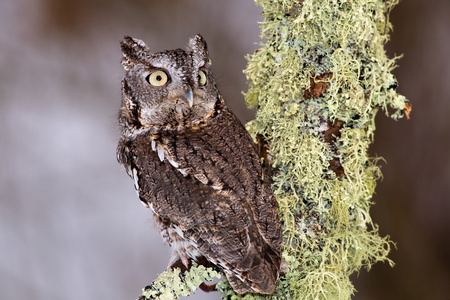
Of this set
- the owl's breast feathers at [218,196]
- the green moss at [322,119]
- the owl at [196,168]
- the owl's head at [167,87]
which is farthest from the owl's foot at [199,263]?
the owl's head at [167,87]

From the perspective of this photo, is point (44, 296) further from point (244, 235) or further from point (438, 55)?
point (438, 55)

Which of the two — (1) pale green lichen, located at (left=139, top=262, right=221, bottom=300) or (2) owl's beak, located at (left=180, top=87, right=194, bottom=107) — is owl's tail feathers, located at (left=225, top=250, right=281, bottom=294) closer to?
(1) pale green lichen, located at (left=139, top=262, right=221, bottom=300)

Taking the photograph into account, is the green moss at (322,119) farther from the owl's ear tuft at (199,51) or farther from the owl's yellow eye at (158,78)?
the owl's yellow eye at (158,78)

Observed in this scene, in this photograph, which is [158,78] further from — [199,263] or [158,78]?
[199,263]

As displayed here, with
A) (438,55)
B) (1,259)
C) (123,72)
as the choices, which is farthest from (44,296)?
(438,55)

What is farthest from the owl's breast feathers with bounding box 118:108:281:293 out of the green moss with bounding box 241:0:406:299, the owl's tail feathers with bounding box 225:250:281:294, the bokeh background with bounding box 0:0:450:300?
the bokeh background with bounding box 0:0:450:300

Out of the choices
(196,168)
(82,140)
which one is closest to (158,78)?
(196,168)
